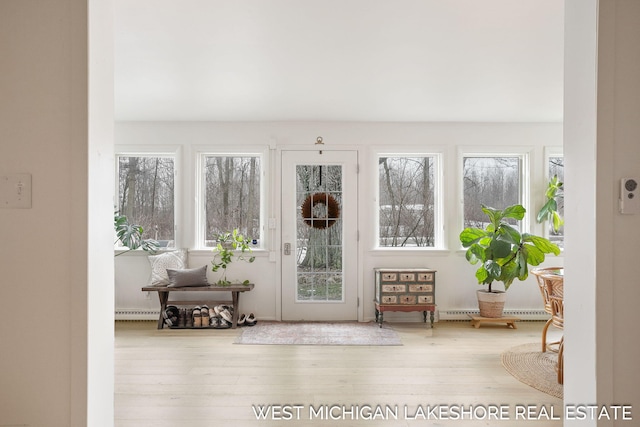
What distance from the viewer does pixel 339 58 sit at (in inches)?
130

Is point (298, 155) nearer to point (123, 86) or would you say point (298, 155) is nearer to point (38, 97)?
point (123, 86)

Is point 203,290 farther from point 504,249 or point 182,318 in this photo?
point 504,249

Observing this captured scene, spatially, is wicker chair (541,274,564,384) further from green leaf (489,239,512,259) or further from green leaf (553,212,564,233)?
green leaf (553,212,564,233)

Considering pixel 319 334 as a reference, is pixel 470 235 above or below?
above

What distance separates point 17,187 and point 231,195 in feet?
13.3

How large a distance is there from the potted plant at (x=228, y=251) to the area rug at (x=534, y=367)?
2.89m

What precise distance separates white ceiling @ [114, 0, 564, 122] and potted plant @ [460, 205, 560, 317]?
124 cm

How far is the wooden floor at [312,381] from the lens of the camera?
284cm

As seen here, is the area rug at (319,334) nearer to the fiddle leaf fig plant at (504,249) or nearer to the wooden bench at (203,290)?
the wooden bench at (203,290)

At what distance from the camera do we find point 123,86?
402 centimetres

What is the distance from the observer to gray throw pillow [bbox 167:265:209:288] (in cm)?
511

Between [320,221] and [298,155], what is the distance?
0.83 metres
